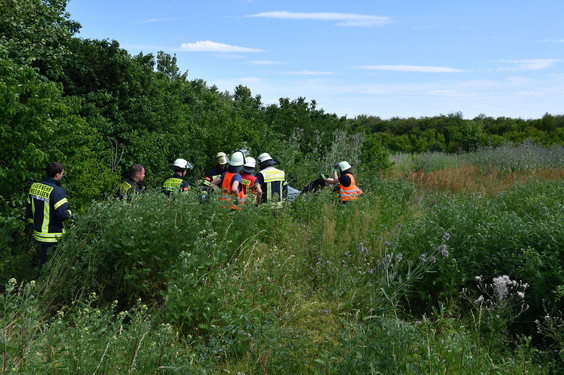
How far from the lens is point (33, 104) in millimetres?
6078

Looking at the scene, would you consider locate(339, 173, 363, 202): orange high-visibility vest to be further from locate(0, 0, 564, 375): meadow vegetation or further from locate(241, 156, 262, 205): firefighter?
locate(241, 156, 262, 205): firefighter

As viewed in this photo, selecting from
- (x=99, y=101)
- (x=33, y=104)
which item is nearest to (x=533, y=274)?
(x=33, y=104)

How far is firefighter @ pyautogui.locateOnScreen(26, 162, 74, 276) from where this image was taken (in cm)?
558

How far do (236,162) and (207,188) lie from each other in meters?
0.98

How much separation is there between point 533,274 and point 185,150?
9125 mm

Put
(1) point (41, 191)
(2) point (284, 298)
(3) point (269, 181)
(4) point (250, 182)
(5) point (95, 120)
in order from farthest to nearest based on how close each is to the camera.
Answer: (5) point (95, 120) < (3) point (269, 181) < (4) point (250, 182) < (1) point (41, 191) < (2) point (284, 298)

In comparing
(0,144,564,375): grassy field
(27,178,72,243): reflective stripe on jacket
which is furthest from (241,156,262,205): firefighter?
(27,178,72,243): reflective stripe on jacket

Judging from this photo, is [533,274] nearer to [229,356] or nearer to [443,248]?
[443,248]

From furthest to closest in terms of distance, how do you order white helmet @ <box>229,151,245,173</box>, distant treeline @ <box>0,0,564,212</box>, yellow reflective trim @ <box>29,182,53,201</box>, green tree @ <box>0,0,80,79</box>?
green tree @ <box>0,0,80,79</box> < white helmet @ <box>229,151,245,173</box> < distant treeline @ <box>0,0,564,212</box> < yellow reflective trim @ <box>29,182,53,201</box>

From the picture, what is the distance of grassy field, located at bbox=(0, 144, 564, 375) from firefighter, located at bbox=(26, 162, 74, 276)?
1.63 feet

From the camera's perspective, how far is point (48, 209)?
561 centimetres

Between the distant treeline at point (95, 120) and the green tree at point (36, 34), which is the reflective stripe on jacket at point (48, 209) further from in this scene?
the green tree at point (36, 34)

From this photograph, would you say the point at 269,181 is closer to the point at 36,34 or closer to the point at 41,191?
the point at 41,191

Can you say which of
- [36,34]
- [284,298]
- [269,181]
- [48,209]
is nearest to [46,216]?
[48,209]
